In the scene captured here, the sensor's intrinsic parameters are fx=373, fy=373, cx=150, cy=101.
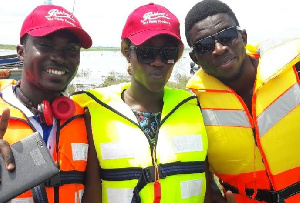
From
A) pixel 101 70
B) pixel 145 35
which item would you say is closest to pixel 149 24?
pixel 145 35

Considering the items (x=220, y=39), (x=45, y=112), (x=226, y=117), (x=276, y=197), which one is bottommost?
(x=276, y=197)

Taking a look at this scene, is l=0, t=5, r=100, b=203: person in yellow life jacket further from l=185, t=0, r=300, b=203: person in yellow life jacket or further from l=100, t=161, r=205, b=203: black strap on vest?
l=185, t=0, r=300, b=203: person in yellow life jacket

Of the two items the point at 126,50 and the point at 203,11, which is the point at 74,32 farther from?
the point at 203,11

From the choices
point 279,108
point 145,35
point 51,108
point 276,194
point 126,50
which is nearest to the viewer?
point 51,108

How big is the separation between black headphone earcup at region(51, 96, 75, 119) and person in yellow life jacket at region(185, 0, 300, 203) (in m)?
1.28

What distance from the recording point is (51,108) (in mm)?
2734

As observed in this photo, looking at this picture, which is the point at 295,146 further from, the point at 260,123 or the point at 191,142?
the point at 191,142

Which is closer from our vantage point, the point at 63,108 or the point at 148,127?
the point at 63,108

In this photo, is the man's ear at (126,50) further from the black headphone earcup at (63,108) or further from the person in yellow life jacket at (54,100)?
the black headphone earcup at (63,108)

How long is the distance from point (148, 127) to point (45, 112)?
0.81m

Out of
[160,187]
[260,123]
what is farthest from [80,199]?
[260,123]

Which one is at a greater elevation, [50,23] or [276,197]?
[50,23]

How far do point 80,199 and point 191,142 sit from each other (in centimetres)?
95

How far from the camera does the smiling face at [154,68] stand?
2.92 meters
